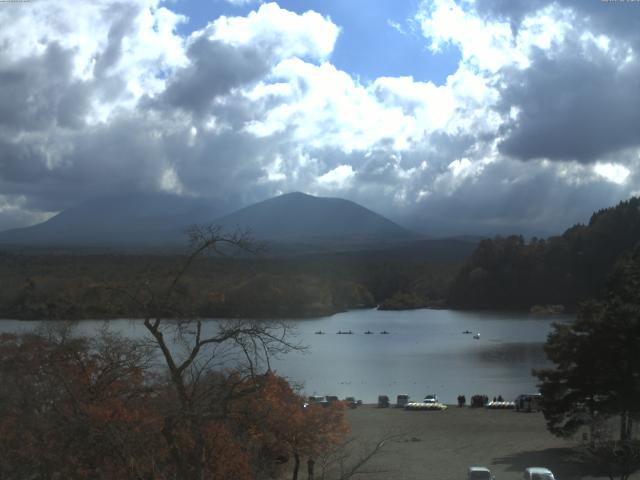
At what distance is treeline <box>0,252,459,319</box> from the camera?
7630 mm

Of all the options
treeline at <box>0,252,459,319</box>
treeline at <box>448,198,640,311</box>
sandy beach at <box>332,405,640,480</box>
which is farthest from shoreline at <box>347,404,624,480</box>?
treeline at <box>448,198,640,311</box>

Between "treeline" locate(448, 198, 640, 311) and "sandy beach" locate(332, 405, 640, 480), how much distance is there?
159 feet

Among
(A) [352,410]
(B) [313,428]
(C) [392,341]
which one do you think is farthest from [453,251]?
(B) [313,428]

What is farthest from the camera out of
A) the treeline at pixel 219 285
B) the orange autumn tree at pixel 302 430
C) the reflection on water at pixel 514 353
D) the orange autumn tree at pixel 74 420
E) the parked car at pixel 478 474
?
the reflection on water at pixel 514 353

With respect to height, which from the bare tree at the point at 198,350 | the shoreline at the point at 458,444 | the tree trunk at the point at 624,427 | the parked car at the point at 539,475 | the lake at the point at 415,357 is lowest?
the lake at the point at 415,357

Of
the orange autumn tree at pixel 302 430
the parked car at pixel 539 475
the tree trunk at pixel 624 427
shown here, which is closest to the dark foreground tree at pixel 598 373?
the tree trunk at pixel 624 427

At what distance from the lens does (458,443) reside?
16.8 meters

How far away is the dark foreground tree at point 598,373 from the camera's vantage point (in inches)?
531

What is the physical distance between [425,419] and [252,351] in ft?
53.7

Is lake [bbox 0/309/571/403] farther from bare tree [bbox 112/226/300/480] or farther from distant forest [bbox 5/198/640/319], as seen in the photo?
bare tree [bbox 112/226/300/480]

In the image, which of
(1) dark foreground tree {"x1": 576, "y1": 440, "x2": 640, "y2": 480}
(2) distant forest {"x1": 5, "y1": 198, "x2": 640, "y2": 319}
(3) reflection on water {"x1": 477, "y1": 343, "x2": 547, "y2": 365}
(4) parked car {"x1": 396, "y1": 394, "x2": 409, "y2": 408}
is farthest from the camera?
(2) distant forest {"x1": 5, "y1": 198, "x2": 640, "y2": 319}

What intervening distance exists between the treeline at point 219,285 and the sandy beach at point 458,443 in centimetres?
381

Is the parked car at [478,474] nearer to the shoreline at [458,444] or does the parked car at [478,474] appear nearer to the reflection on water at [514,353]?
the shoreline at [458,444]

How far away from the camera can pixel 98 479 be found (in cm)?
556
